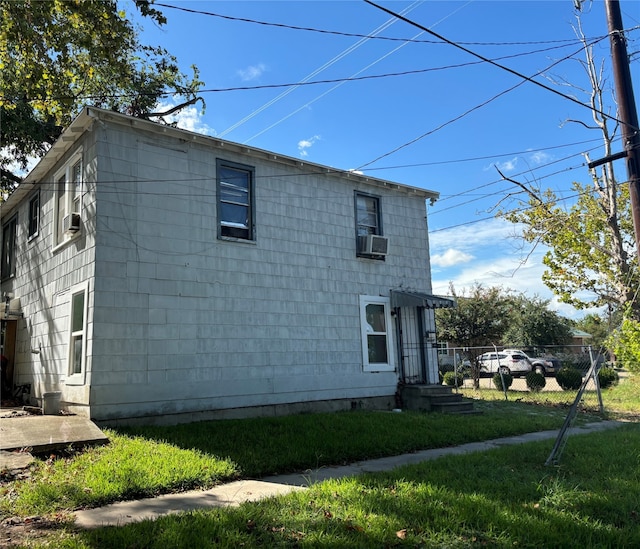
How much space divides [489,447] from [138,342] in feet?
20.3

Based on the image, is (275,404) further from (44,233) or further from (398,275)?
(44,233)

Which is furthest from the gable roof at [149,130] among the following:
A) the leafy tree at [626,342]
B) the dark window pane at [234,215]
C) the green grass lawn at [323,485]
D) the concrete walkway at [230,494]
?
the leafy tree at [626,342]

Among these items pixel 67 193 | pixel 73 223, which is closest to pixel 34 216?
pixel 67 193

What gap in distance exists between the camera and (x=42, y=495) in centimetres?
491

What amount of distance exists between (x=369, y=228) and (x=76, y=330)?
7157mm

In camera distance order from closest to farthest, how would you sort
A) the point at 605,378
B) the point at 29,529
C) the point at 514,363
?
the point at 29,529 → the point at 605,378 → the point at 514,363

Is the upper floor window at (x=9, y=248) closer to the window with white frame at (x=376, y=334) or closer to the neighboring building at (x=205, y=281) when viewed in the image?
the neighboring building at (x=205, y=281)

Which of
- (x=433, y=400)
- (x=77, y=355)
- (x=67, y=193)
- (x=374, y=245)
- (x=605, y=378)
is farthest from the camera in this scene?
(x=605, y=378)

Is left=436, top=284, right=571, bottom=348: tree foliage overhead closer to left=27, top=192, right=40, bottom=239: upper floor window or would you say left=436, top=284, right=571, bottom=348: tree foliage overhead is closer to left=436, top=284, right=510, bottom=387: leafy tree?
left=436, top=284, right=510, bottom=387: leafy tree

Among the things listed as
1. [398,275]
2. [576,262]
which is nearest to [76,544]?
[398,275]

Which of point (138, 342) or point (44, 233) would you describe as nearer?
point (138, 342)

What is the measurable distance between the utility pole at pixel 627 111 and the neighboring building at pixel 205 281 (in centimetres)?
561

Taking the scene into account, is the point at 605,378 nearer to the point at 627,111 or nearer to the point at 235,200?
the point at 627,111

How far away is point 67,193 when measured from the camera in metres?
10.4
